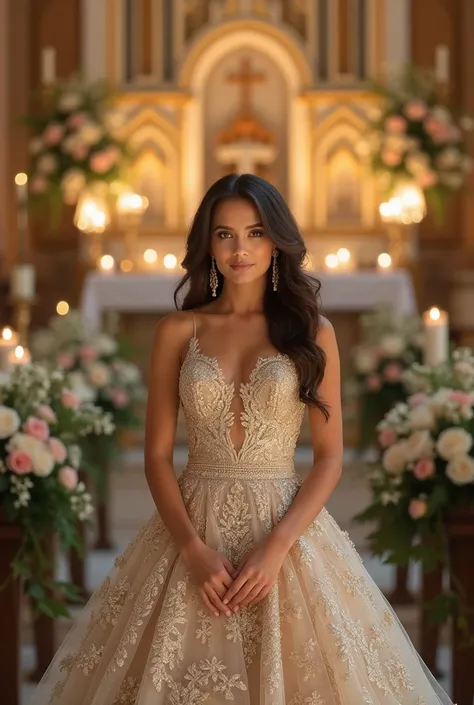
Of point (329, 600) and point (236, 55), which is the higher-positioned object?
point (236, 55)

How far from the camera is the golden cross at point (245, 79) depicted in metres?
8.74

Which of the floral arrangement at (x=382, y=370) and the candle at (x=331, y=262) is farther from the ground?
the candle at (x=331, y=262)

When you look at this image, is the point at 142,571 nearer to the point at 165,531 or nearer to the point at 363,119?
the point at 165,531

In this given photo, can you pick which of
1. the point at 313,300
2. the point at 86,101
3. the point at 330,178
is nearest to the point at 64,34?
A: the point at 86,101

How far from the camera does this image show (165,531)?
3.09m

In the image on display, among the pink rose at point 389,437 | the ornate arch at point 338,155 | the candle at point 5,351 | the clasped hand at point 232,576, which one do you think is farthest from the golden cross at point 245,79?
the clasped hand at point 232,576

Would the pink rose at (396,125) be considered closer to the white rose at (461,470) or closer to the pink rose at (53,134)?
the pink rose at (53,134)

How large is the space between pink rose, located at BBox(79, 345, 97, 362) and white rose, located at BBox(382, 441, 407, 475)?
260cm

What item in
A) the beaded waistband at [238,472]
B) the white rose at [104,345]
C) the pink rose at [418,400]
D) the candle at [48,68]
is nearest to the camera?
the beaded waistband at [238,472]

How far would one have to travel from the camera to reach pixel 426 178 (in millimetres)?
8109

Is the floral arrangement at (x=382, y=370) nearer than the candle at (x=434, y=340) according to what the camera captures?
No

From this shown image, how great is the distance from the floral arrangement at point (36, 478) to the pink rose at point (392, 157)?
448 cm

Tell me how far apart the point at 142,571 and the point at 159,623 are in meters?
0.24

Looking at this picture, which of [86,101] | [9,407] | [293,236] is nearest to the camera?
[293,236]
